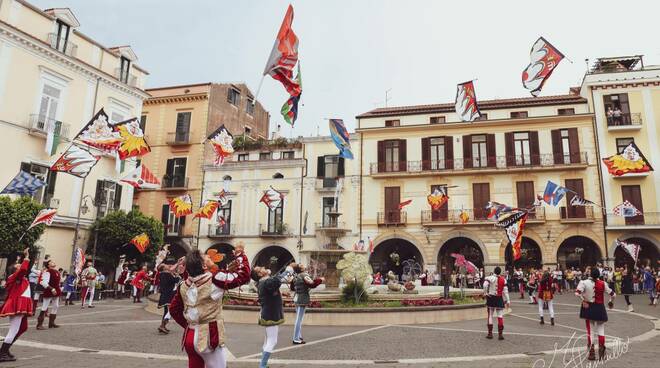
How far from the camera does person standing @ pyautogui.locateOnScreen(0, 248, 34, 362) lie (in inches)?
304

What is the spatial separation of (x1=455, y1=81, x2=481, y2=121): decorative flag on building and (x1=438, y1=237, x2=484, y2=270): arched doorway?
12.6 meters

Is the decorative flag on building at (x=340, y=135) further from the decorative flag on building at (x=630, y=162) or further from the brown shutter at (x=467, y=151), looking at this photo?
the decorative flag on building at (x=630, y=162)

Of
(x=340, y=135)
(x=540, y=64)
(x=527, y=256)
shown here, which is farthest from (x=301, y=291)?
(x=527, y=256)

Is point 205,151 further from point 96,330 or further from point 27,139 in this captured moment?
point 96,330

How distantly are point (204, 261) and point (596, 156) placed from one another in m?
A: 32.8

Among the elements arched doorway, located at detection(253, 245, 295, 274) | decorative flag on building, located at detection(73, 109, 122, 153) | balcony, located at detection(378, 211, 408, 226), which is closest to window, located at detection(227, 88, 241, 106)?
arched doorway, located at detection(253, 245, 295, 274)

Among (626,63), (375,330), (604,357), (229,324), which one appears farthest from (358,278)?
(626,63)

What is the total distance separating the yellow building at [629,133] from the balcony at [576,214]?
1.13 metres

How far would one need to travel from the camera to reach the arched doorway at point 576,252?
98.9 ft

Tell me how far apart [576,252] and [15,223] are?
33598 mm

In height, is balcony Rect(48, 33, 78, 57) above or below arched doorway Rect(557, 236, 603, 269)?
above

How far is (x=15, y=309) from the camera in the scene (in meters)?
8.01

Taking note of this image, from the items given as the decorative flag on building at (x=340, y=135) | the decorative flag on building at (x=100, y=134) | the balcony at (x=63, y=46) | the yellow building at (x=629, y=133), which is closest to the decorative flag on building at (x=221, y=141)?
the decorative flag on building at (x=100, y=134)

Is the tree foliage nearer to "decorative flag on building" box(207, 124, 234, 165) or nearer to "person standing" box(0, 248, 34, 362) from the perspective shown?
"decorative flag on building" box(207, 124, 234, 165)
